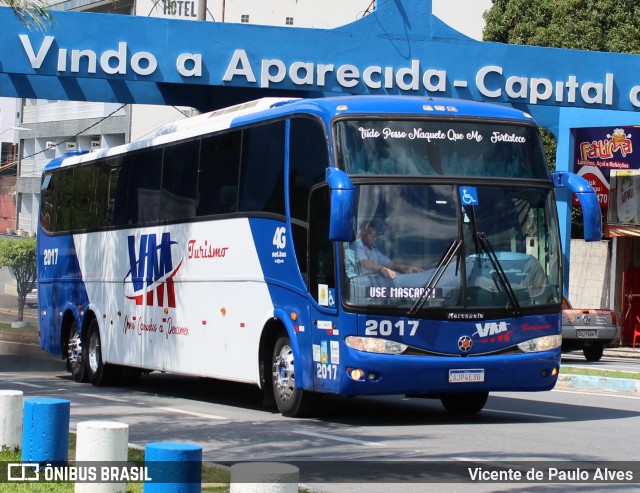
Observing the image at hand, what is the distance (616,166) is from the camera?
3388 cm

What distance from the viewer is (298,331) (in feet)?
46.1

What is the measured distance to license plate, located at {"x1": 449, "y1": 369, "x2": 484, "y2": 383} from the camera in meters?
13.3

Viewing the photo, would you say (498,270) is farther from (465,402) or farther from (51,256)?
(51,256)

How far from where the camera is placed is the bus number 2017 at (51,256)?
22828mm

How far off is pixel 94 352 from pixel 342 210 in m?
9.41

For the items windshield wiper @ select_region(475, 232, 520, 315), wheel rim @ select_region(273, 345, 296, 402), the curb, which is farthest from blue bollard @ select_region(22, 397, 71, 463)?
the curb

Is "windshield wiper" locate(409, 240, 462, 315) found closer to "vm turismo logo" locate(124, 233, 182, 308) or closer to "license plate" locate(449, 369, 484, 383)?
"license plate" locate(449, 369, 484, 383)

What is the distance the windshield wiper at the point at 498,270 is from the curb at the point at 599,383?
610 cm

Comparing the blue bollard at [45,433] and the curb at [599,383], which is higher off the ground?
the blue bollard at [45,433]

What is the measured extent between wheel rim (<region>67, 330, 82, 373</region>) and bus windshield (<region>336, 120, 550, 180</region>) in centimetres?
936

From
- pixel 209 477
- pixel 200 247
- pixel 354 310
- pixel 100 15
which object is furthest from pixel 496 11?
pixel 209 477

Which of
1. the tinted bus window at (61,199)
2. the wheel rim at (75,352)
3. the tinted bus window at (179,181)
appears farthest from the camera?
the tinted bus window at (61,199)

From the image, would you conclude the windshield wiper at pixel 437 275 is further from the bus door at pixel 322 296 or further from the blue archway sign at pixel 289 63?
the blue archway sign at pixel 289 63

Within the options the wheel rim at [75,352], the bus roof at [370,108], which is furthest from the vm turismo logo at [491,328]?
the wheel rim at [75,352]
